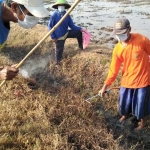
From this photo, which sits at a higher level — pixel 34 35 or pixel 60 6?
pixel 60 6

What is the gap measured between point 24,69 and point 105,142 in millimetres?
4179

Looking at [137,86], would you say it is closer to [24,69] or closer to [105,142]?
[105,142]

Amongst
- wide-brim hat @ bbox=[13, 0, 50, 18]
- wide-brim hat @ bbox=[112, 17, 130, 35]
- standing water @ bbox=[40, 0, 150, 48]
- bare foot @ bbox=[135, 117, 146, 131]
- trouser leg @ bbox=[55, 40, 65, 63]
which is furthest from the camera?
standing water @ bbox=[40, 0, 150, 48]

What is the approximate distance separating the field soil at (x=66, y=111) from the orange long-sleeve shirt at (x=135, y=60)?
0.77 m

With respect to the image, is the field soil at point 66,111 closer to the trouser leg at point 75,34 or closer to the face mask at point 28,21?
the trouser leg at point 75,34

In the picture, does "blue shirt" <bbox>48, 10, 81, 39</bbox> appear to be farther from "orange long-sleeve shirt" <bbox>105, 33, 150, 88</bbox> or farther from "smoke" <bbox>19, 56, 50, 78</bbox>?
"orange long-sleeve shirt" <bbox>105, 33, 150, 88</bbox>

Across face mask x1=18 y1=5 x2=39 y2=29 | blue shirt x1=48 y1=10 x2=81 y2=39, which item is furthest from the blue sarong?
blue shirt x1=48 y1=10 x2=81 y2=39

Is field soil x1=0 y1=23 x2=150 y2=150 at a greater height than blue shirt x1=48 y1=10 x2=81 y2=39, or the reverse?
blue shirt x1=48 y1=10 x2=81 y2=39

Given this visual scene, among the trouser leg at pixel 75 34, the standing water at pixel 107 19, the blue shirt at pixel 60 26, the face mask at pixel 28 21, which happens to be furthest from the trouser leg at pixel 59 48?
the face mask at pixel 28 21

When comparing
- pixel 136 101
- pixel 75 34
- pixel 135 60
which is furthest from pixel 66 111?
pixel 75 34

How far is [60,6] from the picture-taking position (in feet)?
19.8

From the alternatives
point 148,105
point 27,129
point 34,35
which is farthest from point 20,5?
point 34,35

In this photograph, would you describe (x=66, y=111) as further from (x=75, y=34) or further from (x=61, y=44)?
(x=75, y=34)

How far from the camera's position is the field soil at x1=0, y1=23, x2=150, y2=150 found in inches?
129
